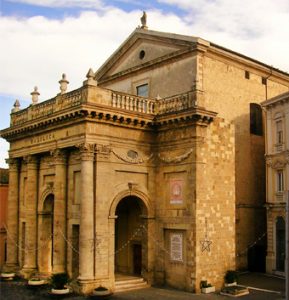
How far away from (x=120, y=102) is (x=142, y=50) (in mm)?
7513

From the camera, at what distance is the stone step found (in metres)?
23.6

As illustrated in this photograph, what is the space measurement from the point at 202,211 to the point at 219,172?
Result: 2.46 m

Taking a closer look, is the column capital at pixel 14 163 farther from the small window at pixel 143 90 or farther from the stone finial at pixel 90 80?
the stone finial at pixel 90 80

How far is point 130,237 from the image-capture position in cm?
2686

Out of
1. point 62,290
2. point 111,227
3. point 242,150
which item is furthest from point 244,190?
point 62,290

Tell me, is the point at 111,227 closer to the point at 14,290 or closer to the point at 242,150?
the point at 14,290

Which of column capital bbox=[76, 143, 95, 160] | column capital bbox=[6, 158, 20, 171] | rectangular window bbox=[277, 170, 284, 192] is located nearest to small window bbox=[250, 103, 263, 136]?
rectangular window bbox=[277, 170, 284, 192]

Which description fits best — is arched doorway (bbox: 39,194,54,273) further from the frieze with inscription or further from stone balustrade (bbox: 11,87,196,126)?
stone balustrade (bbox: 11,87,196,126)

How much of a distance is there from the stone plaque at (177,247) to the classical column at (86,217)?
4.37 metres

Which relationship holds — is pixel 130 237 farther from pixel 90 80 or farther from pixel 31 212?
pixel 90 80

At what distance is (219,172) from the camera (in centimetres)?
2478

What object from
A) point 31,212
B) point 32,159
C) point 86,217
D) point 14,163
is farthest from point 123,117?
point 14,163

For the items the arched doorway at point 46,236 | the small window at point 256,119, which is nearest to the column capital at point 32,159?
the arched doorway at point 46,236

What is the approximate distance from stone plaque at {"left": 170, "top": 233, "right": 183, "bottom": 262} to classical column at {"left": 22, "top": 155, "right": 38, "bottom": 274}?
844 centimetres
